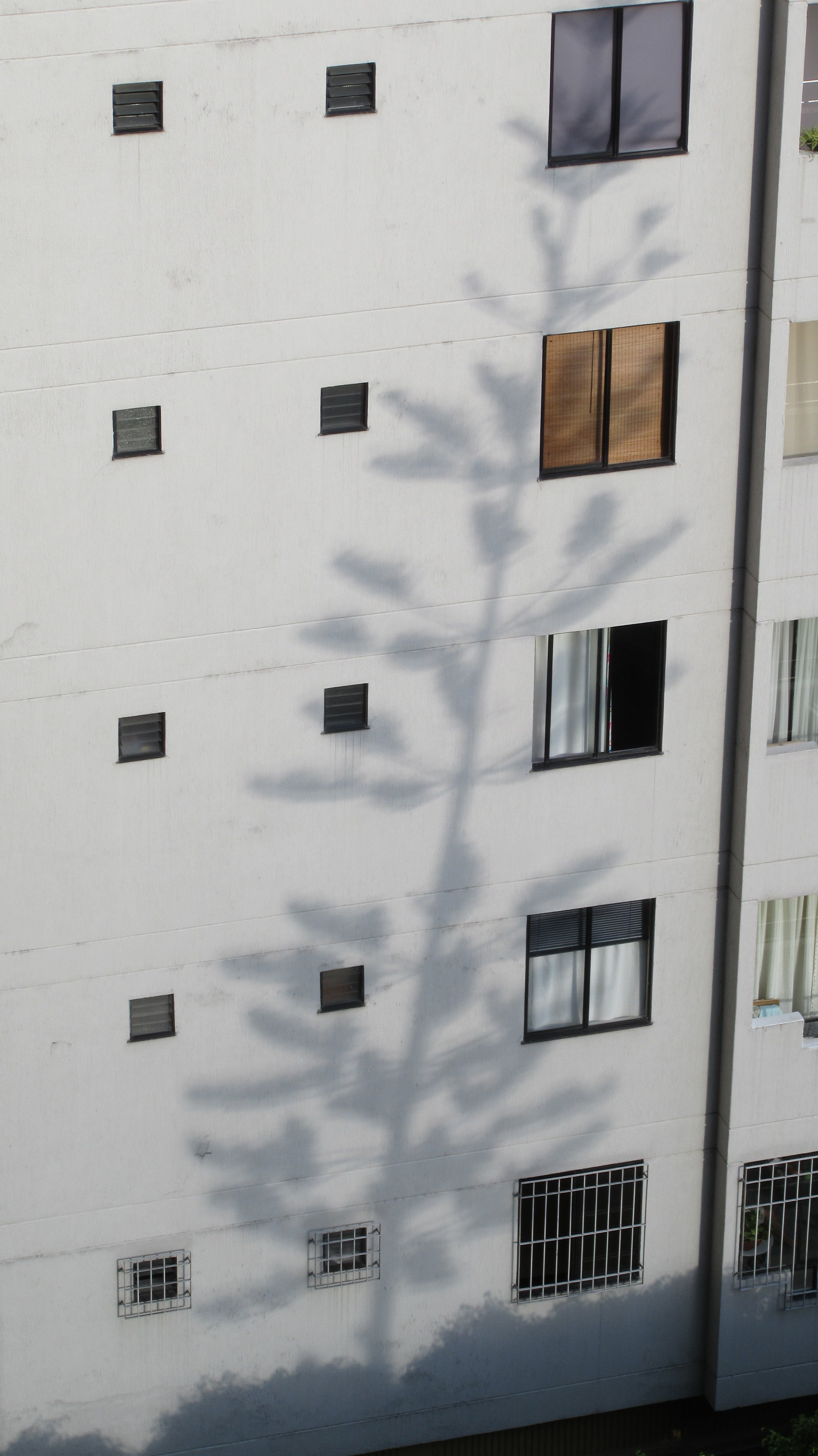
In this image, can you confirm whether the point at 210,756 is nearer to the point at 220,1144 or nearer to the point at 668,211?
the point at 220,1144

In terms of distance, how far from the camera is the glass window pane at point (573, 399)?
62.2ft

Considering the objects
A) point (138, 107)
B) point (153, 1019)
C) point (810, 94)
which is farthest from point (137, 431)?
point (810, 94)

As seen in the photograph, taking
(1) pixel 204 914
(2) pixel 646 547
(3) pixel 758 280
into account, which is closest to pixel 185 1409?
(1) pixel 204 914

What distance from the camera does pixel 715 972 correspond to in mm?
21812

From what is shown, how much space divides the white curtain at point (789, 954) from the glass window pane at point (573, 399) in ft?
18.5

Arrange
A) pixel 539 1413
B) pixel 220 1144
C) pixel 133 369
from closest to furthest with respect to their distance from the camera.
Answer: pixel 133 369
pixel 220 1144
pixel 539 1413

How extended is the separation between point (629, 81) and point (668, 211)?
49.2 inches

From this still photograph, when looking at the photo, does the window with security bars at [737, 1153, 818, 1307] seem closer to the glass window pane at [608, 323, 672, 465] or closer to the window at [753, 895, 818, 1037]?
the window at [753, 895, 818, 1037]

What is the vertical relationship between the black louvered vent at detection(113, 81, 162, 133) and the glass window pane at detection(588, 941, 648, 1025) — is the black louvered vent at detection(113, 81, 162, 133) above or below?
above

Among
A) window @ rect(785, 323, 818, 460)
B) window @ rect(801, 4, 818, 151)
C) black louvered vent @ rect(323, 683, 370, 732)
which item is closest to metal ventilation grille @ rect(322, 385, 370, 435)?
black louvered vent @ rect(323, 683, 370, 732)

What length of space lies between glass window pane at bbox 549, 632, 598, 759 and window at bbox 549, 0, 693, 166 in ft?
16.1

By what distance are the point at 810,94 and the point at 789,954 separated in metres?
9.30

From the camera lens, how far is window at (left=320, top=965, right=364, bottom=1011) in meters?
20.8

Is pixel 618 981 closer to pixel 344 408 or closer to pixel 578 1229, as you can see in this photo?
pixel 578 1229
